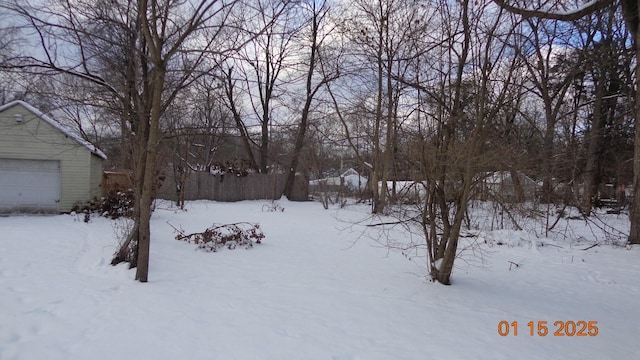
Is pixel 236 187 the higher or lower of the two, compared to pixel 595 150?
lower

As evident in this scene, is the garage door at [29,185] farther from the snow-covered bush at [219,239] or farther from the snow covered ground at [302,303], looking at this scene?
the snow-covered bush at [219,239]

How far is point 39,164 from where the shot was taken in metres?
13.9

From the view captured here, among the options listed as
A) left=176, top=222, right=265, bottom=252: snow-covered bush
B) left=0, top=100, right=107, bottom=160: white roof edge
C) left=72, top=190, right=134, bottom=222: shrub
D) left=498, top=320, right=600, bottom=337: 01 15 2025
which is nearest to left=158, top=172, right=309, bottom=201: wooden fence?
left=0, top=100, right=107, bottom=160: white roof edge

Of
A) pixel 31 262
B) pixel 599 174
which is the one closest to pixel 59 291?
pixel 31 262

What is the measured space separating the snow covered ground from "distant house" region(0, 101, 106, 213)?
16.7ft

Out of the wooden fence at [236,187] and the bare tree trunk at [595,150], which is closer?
the bare tree trunk at [595,150]

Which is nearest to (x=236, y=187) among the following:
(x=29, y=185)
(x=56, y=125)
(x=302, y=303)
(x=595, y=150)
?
(x=56, y=125)

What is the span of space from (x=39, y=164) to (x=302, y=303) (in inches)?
506

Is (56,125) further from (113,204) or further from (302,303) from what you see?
(302,303)

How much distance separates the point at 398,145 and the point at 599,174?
68.2 ft

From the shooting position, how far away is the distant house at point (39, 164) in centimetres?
1339

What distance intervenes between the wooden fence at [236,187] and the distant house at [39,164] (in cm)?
626

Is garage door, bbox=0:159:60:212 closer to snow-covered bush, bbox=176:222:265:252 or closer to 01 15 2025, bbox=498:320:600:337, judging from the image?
snow-covered bush, bbox=176:222:265:252

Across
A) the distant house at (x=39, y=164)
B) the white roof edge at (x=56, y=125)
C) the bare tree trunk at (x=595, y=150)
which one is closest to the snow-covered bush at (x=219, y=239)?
the white roof edge at (x=56, y=125)
